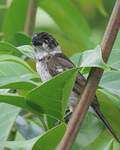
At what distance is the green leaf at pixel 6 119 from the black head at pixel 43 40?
93cm

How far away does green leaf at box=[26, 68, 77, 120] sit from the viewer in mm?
1249

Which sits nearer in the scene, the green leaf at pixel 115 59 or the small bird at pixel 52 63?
the green leaf at pixel 115 59

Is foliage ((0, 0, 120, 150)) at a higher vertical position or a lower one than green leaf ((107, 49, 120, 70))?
lower

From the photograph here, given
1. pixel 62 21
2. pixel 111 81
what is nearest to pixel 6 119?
pixel 111 81

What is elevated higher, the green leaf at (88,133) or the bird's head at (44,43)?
the green leaf at (88,133)

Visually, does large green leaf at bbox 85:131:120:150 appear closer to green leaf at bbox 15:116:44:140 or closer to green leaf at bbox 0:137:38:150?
green leaf at bbox 0:137:38:150

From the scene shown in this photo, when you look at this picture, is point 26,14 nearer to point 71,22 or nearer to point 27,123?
point 71,22

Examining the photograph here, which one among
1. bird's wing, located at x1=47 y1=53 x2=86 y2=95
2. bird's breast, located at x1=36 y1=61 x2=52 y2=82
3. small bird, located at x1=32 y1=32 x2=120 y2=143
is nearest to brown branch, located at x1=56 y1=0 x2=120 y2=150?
small bird, located at x1=32 y1=32 x2=120 y2=143

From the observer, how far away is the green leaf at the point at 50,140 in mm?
1264

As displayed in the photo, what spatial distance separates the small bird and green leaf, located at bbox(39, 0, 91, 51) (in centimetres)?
14

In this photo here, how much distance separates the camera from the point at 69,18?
2.81 m

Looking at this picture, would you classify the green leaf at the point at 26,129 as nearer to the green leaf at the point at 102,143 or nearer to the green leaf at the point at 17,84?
the green leaf at the point at 102,143

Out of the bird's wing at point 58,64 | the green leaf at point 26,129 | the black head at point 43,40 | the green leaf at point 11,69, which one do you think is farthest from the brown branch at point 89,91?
the black head at point 43,40

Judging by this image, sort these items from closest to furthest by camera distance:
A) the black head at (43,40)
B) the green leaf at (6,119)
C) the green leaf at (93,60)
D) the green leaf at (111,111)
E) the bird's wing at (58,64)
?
the green leaf at (93,60), the green leaf at (6,119), the green leaf at (111,111), the bird's wing at (58,64), the black head at (43,40)
